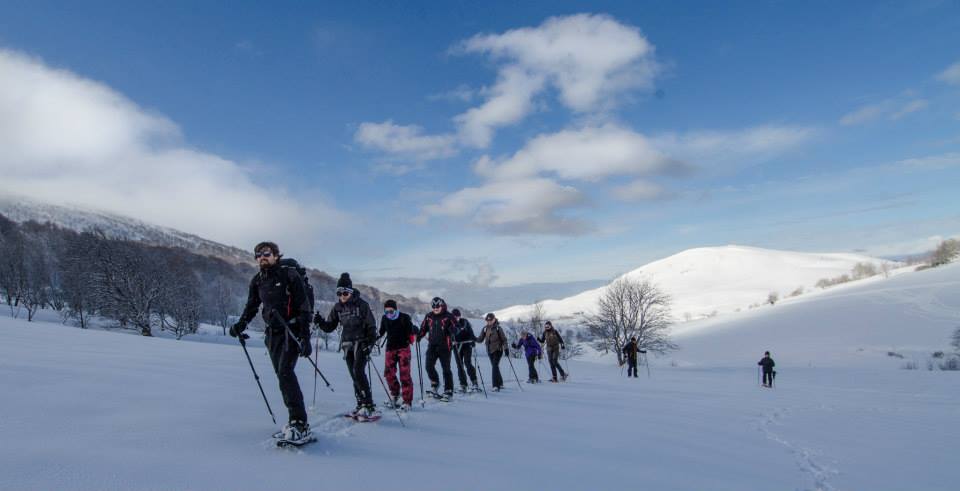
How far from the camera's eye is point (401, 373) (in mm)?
9281

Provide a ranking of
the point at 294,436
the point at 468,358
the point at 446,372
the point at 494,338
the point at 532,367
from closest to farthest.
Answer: the point at 294,436 → the point at 446,372 → the point at 468,358 → the point at 494,338 → the point at 532,367

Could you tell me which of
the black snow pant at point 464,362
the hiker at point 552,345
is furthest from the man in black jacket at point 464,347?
the hiker at point 552,345

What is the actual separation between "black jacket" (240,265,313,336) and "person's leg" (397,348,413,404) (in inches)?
140

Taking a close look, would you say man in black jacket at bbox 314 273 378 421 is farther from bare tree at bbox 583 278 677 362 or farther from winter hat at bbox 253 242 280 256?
bare tree at bbox 583 278 677 362

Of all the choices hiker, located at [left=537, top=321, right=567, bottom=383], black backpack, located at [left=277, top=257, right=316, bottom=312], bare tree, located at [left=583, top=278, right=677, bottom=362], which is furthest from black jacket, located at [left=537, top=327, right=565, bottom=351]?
bare tree, located at [left=583, top=278, right=677, bottom=362]

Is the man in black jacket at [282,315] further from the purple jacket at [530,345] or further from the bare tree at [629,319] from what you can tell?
the bare tree at [629,319]

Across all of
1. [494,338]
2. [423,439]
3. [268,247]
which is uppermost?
[268,247]

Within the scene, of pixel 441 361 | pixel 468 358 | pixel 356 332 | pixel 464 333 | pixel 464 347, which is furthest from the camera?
pixel 464 333

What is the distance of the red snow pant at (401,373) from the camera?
29.8 feet

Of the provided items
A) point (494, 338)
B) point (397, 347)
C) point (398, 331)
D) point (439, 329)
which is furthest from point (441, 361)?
point (494, 338)

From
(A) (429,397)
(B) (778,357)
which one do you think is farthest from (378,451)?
Result: (B) (778,357)

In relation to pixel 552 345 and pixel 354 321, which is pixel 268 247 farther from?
pixel 552 345

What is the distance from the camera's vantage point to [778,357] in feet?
180

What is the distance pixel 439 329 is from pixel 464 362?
2.34 metres
